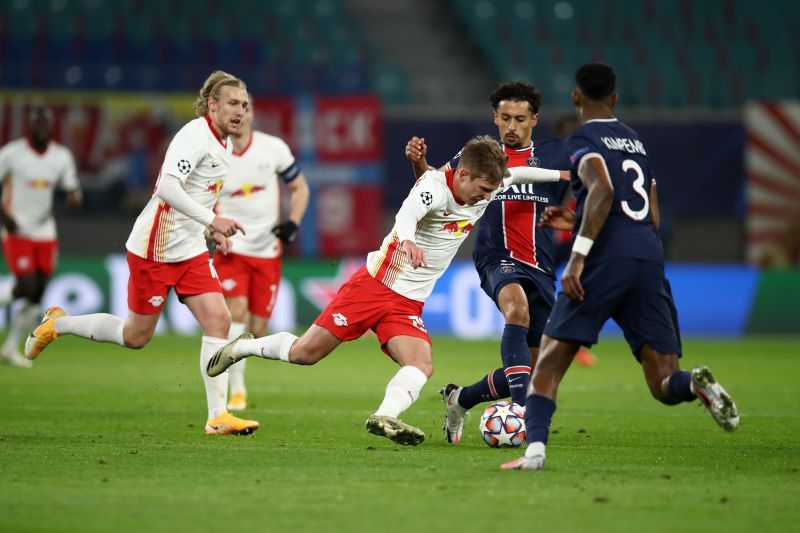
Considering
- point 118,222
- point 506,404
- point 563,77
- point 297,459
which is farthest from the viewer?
point 563,77

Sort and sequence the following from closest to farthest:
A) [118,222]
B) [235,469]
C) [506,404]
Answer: [235,469] → [506,404] → [118,222]

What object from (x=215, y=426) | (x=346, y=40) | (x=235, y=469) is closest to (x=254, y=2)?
(x=346, y=40)

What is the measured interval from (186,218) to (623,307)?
11.0 ft

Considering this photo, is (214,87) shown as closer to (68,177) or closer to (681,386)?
(681,386)

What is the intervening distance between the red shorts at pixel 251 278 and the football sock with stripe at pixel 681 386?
4.98 metres

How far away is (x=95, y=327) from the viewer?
30.0 feet

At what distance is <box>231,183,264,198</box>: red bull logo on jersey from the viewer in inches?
434

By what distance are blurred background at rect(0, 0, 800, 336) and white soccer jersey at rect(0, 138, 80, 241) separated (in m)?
4.06

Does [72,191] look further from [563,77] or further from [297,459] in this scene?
[563,77]

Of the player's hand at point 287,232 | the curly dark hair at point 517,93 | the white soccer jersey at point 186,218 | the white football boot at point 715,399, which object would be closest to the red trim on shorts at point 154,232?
the white soccer jersey at point 186,218

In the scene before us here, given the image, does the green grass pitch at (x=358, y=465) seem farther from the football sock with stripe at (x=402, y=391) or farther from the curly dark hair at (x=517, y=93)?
the curly dark hair at (x=517, y=93)

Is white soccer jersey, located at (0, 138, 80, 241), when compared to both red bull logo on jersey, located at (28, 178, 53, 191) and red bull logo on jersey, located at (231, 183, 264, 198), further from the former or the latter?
red bull logo on jersey, located at (231, 183, 264, 198)

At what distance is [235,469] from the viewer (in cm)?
695

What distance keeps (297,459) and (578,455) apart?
175cm
